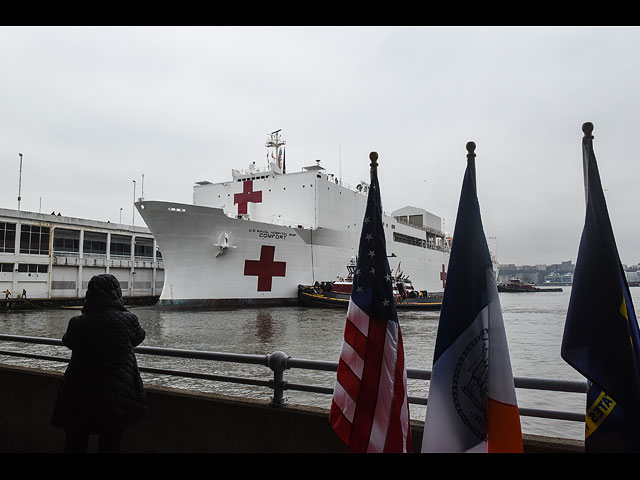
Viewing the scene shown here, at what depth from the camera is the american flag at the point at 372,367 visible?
1.63 m

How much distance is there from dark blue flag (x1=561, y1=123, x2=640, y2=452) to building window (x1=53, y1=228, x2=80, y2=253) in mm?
26590

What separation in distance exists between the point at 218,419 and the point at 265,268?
16639 mm

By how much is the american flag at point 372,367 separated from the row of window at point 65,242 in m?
24.6

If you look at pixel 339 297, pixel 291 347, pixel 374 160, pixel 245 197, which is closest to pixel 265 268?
pixel 339 297

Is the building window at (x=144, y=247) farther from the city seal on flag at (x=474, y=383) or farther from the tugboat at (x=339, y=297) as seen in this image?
the city seal on flag at (x=474, y=383)

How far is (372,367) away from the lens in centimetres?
167

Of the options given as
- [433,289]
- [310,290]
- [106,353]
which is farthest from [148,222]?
[433,289]

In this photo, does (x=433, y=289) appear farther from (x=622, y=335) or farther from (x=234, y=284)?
(x=622, y=335)

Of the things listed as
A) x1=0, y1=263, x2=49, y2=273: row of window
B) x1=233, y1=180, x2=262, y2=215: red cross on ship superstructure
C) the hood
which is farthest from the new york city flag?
x1=0, y1=263, x2=49, y2=273: row of window

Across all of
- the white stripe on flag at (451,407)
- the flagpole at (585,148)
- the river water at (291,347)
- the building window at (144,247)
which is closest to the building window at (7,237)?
the building window at (144,247)

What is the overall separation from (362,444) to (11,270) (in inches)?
958

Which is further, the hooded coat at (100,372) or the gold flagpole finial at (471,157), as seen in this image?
the hooded coat at (100,372)

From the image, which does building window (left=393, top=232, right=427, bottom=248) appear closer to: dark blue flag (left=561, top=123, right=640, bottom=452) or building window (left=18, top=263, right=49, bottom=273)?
building window (left=18, top=263, right=49, bottom=273)

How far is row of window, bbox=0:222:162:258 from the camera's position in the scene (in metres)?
21.5
